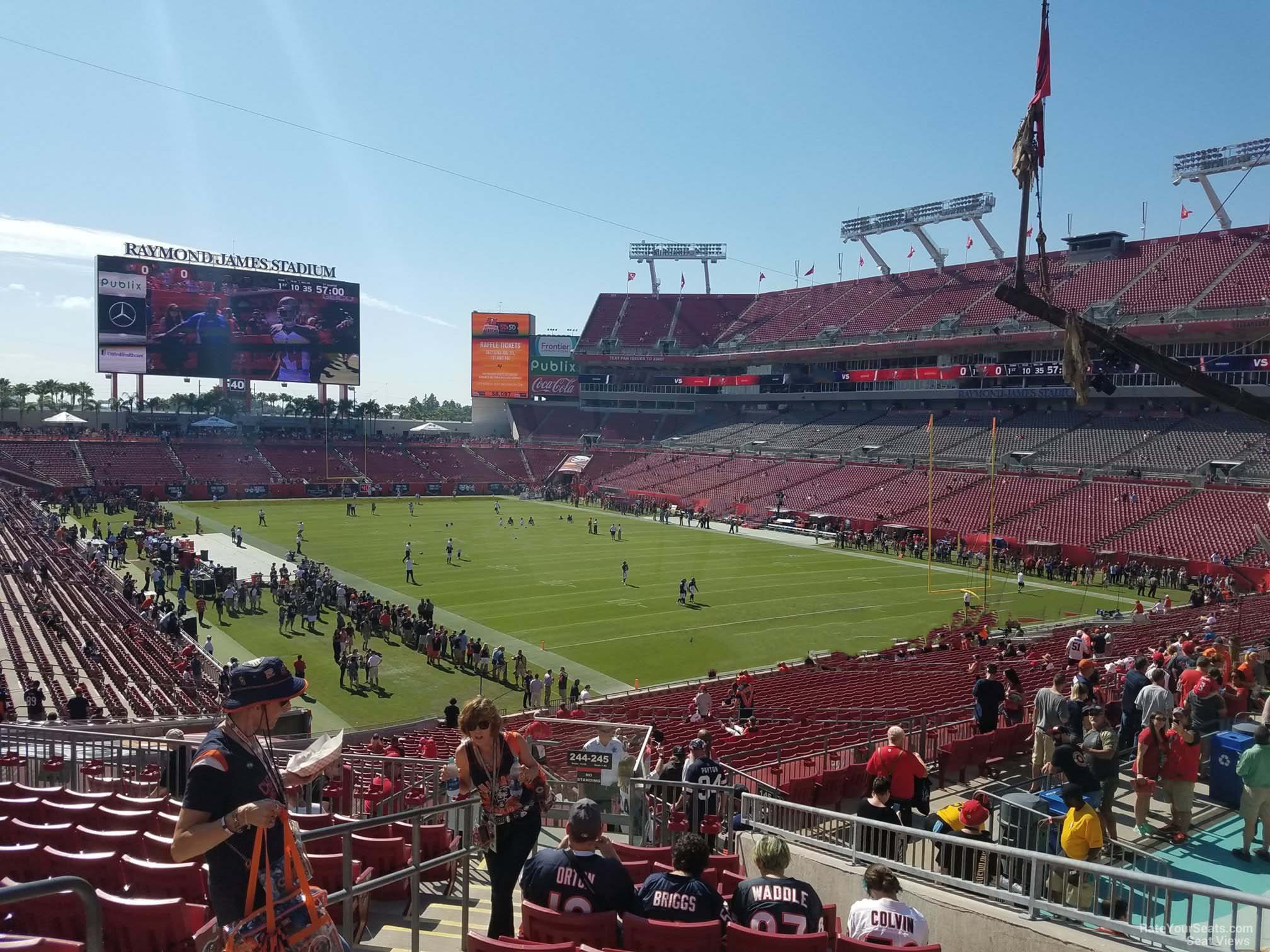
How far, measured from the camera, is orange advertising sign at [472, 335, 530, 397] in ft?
311

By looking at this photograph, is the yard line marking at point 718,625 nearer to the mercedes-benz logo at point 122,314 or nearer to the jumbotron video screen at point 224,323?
the jumbotron video screen at point 224,323

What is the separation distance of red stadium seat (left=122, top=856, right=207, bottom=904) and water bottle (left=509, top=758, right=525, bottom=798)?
1.93 m

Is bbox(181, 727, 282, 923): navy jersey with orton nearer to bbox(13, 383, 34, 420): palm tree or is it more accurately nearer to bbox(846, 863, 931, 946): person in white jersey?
bbox(846, 863, 931, 946): person in white jersey

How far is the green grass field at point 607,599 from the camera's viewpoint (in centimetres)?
2283

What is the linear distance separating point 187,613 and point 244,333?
1801 inches

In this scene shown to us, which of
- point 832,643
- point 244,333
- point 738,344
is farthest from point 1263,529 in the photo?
point 244,333

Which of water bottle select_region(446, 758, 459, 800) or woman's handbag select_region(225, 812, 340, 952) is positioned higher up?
woman's handbag select_region(225, 812, 340, 952)

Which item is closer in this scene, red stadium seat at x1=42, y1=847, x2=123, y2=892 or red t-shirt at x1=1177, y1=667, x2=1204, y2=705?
red stadium seat at x1=42, y1=847, x2=123, y2=892

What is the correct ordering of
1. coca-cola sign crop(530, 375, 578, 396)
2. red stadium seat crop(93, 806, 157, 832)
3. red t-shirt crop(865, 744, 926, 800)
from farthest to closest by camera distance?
coca-cola sign crop(530, 375, 578, 396), red t-shirt crop(865, 744, 926, 800), red stadium seat crop(93, 806, 157, 832)

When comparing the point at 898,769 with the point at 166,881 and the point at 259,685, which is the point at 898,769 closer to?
the point at 166,881

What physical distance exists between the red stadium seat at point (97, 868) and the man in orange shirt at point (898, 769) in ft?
18.2

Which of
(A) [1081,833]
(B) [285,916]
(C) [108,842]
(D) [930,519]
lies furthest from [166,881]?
(D) [930,519]

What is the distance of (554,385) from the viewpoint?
Answer: 313ft

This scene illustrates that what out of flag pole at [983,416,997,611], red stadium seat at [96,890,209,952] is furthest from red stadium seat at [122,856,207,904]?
flag pole at [983,416,997,611]
